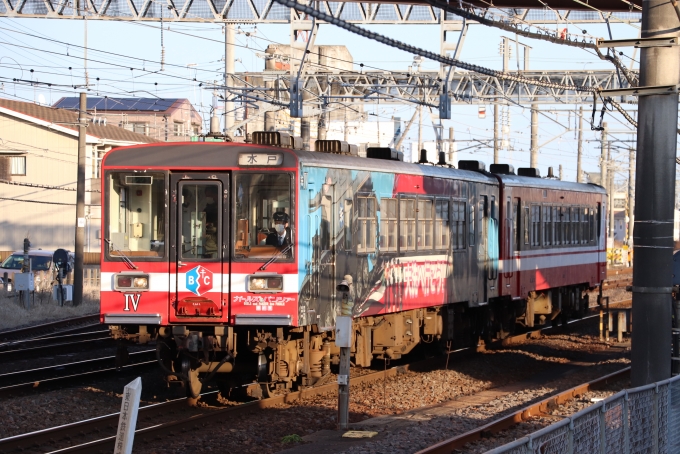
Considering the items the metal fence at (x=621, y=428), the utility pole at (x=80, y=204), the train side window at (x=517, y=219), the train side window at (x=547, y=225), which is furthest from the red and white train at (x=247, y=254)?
the utility pole at (x=80, y=204)

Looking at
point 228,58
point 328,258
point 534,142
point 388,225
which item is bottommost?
point 328,258

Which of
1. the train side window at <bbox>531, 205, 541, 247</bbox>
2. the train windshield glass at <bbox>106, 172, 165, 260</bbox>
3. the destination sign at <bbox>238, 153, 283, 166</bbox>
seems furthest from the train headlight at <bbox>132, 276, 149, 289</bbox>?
the train side window at <bbox>531, 205, 541, 247</bbox>

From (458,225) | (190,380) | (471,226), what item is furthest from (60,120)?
(190,380)

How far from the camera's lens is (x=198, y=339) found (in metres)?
11.7

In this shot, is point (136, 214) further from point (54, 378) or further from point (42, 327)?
point (42, 327)

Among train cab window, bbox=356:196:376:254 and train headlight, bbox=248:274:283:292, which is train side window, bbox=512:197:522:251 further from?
train headlight, bbox=248:274:283:292

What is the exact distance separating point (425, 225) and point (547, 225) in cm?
696

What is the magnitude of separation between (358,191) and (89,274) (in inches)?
937

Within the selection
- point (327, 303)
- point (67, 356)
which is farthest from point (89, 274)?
point (327, 303)

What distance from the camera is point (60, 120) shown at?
44812mm

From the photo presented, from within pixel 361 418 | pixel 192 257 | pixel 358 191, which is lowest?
pixel 361 418

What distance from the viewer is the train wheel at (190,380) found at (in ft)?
39.3

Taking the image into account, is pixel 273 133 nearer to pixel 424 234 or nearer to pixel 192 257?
pixel 192 257

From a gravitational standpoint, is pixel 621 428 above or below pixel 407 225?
below
